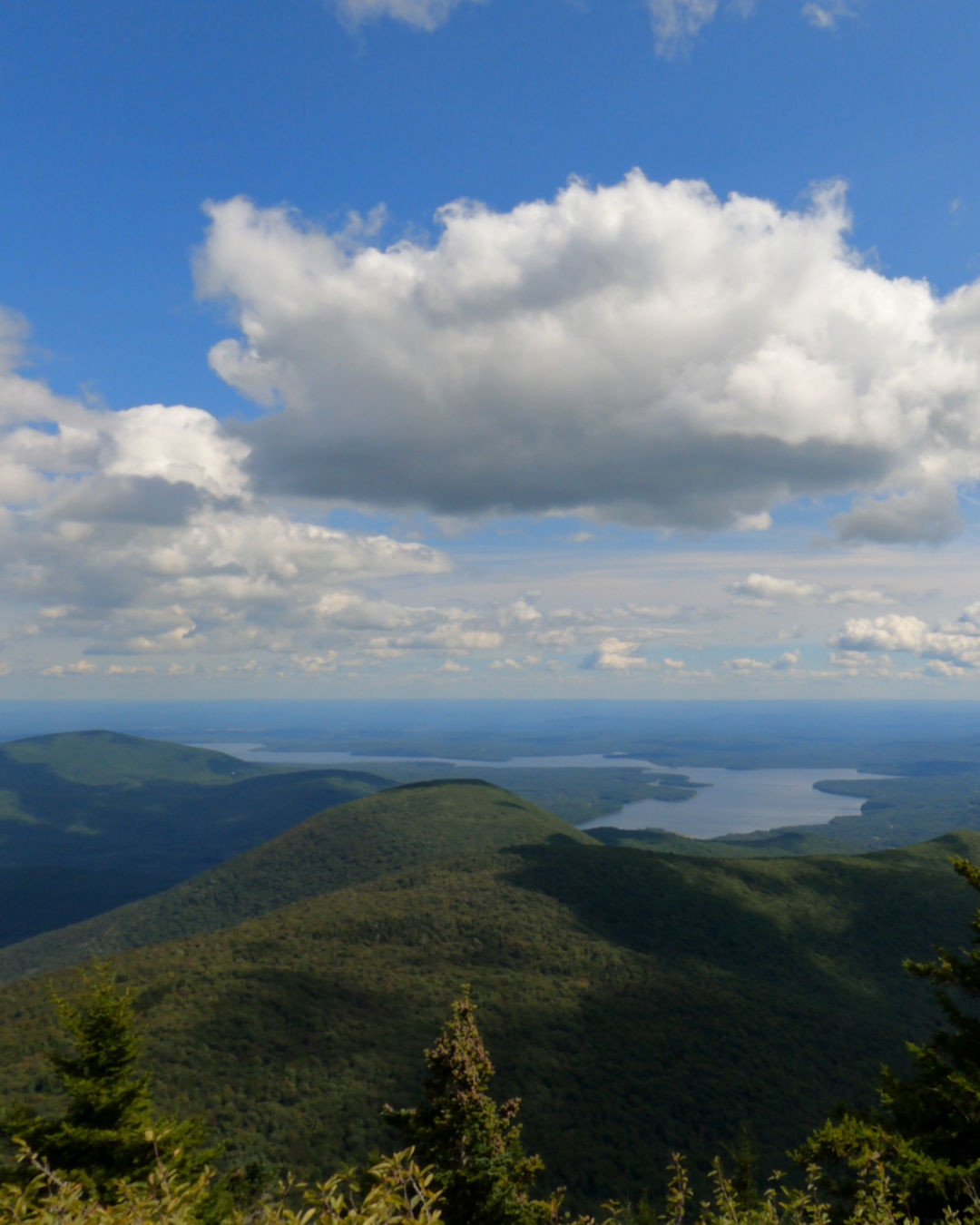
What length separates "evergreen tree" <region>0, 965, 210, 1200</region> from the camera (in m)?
23.2

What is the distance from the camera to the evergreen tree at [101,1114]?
23172mm

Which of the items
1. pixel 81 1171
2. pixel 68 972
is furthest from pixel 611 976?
pixel 81 1171

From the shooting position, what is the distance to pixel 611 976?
10531 cm

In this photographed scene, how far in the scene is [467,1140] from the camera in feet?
57.9

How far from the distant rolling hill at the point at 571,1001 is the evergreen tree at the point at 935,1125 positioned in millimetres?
55207

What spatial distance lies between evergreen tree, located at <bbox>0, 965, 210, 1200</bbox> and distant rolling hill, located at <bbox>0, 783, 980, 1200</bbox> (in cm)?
4521

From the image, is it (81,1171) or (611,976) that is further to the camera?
(611,976)

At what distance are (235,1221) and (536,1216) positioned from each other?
39.0ft

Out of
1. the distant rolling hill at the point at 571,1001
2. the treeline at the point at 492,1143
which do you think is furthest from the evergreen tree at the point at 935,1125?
the distant rolling hill at the point at 571,1001

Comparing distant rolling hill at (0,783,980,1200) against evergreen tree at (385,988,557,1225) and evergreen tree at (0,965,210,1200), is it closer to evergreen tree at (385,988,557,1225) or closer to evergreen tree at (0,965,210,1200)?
evergreen tree at (0,965,210,1200)

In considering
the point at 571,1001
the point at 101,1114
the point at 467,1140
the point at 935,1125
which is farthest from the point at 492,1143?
Result: the point at 571,1001

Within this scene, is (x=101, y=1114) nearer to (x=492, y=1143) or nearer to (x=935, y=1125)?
(x=492, y=1143)

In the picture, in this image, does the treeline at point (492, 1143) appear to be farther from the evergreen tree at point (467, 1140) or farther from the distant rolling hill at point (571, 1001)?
the distant rolling hill at point (571, 1001)

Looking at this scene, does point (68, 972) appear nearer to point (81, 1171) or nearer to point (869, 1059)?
point (81, 1171)
